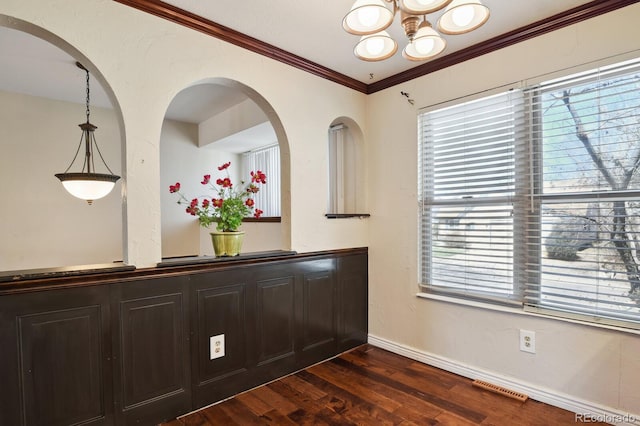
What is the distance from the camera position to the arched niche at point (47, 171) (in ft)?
10.6

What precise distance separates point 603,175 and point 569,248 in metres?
0.48

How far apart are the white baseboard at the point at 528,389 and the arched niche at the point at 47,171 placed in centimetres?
294

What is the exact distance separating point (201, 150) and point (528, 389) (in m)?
4.53

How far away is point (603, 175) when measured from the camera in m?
1.92

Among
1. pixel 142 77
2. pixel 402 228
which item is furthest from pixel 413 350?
pixel 142 77

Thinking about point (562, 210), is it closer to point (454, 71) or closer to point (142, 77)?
point (454, 71)

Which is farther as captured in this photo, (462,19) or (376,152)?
(376,152)

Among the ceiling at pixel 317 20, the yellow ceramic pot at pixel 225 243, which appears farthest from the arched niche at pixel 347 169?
the yellow ceramic pot at pixel 225 243

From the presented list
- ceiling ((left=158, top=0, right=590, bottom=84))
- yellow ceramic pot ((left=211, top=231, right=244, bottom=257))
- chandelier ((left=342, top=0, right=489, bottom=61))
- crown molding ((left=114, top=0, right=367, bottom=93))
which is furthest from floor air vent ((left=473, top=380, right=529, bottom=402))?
crown molding ((left=114, top=0, right=367, bottom=93))

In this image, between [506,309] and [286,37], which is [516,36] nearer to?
[286,37]

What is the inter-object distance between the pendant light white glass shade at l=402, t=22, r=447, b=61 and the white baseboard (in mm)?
2217

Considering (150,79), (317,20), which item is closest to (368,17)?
(317,20)

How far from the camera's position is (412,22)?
1421mm

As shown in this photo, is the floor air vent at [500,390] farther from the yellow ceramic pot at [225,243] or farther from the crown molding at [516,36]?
the crown molding at [516,36]
